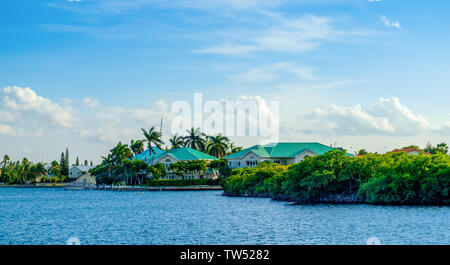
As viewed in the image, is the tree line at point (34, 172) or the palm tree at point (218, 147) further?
the tree line at point (34, 172)

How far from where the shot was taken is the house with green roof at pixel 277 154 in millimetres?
97000

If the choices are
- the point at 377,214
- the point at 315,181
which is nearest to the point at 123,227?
the point at 377,214

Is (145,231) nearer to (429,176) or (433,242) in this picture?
(433,242)

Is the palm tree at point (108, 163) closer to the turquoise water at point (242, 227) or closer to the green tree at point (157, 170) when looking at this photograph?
the green tree at point (157, 170)

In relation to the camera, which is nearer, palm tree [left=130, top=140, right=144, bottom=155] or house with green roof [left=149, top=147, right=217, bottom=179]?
house with green roof [left=149, top=147, right=217, bottom=179]

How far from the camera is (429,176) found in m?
45.2

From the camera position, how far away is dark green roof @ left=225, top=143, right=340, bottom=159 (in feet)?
322

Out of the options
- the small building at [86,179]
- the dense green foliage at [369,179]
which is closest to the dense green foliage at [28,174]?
the small building at [86,179]

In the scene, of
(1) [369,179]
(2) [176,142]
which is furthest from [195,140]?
(1) [369,179]

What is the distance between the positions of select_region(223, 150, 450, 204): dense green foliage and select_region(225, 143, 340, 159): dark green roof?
33079 mm

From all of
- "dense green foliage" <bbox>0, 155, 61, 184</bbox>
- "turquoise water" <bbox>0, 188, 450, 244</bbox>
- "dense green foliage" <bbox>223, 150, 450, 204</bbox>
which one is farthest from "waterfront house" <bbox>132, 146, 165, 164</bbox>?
"turquoise water" <bbox>0, 188, 450, 244</bbox>

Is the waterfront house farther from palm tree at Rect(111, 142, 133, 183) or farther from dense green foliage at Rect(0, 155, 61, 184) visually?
dense green foliage at Rect(0, 155, 61, 184)

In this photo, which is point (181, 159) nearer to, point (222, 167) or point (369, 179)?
point (222, 167)

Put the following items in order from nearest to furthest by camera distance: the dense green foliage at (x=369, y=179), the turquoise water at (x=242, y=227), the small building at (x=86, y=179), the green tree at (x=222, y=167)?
the turquoise water at (x=242, y=227), the dense green foliage at (x=369, y=179), the green tree at (x=222, y=167), the small building at (x=86, y=179)
